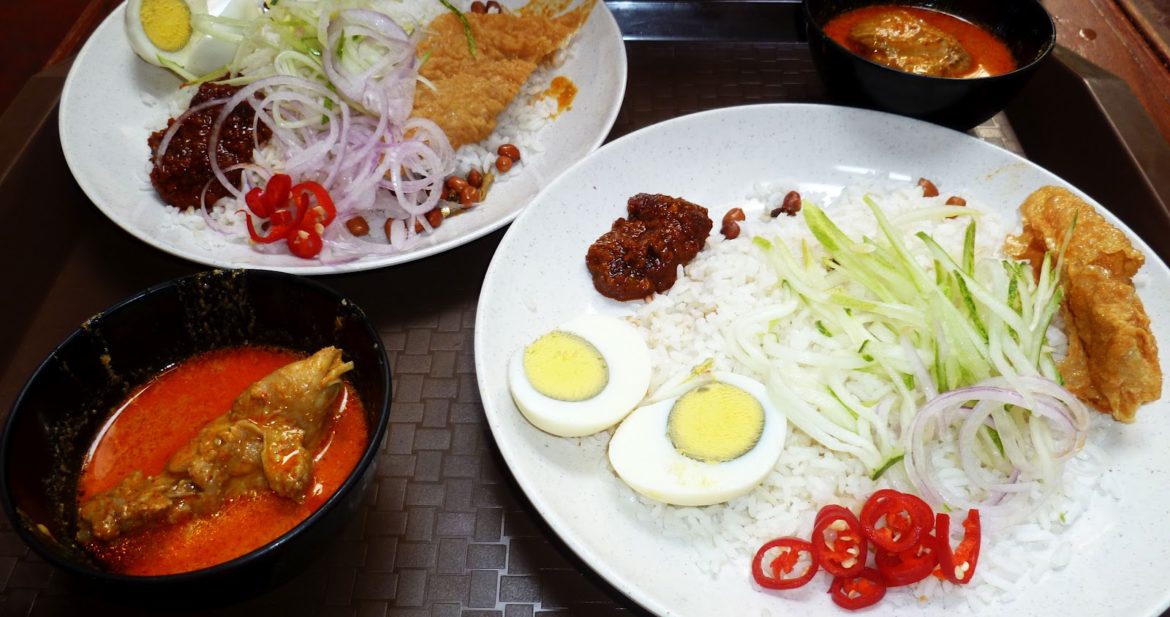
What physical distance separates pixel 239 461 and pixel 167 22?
2192 mm

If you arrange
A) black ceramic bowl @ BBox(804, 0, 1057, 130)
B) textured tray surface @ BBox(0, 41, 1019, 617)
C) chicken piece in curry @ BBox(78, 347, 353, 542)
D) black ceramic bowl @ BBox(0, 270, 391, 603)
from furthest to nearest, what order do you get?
1. black ceramic bowl @ BBox(804, 0, 1057, 130)
2. textured tray surface @ BBox(0, 41, 1019, 617)
3. chicken piece in curry @ BBox(78, 347, 353, 542)
4. black ceramic bowl @ BBox(0, 270, 391, 603)

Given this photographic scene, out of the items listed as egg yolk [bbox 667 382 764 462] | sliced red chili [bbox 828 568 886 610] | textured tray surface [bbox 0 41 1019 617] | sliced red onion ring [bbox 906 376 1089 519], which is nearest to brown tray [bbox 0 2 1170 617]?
textured tray surface [bbox 0 41 1019 617]

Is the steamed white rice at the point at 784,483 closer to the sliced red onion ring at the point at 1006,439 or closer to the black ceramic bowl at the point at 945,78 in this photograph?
the sliced red onion ring at the point at 1006,439

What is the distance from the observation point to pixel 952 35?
317 centimetres

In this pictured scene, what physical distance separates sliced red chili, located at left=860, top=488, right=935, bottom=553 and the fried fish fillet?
0.69 metres

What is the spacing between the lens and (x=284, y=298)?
6.94 ft

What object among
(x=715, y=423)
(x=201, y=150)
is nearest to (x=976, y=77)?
(x=715, y=423)

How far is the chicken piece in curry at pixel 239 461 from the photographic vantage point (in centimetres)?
180

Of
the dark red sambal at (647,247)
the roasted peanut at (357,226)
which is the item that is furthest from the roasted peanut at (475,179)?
the dark red sambal at (647,247)

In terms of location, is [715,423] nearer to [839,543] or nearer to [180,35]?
[839,543]

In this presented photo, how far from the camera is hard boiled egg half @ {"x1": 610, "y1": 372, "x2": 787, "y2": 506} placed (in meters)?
2.01

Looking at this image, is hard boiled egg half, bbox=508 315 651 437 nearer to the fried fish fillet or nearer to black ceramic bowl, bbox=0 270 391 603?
black ceramic bowl, bbox=0 270 391 603

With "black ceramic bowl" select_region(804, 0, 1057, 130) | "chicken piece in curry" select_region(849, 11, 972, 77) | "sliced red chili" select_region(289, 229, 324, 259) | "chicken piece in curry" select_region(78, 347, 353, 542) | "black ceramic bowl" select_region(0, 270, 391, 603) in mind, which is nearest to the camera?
"black ceramic bowl" select_region(0, 270, 391, 603)

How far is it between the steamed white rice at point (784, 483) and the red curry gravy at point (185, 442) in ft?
2.46
